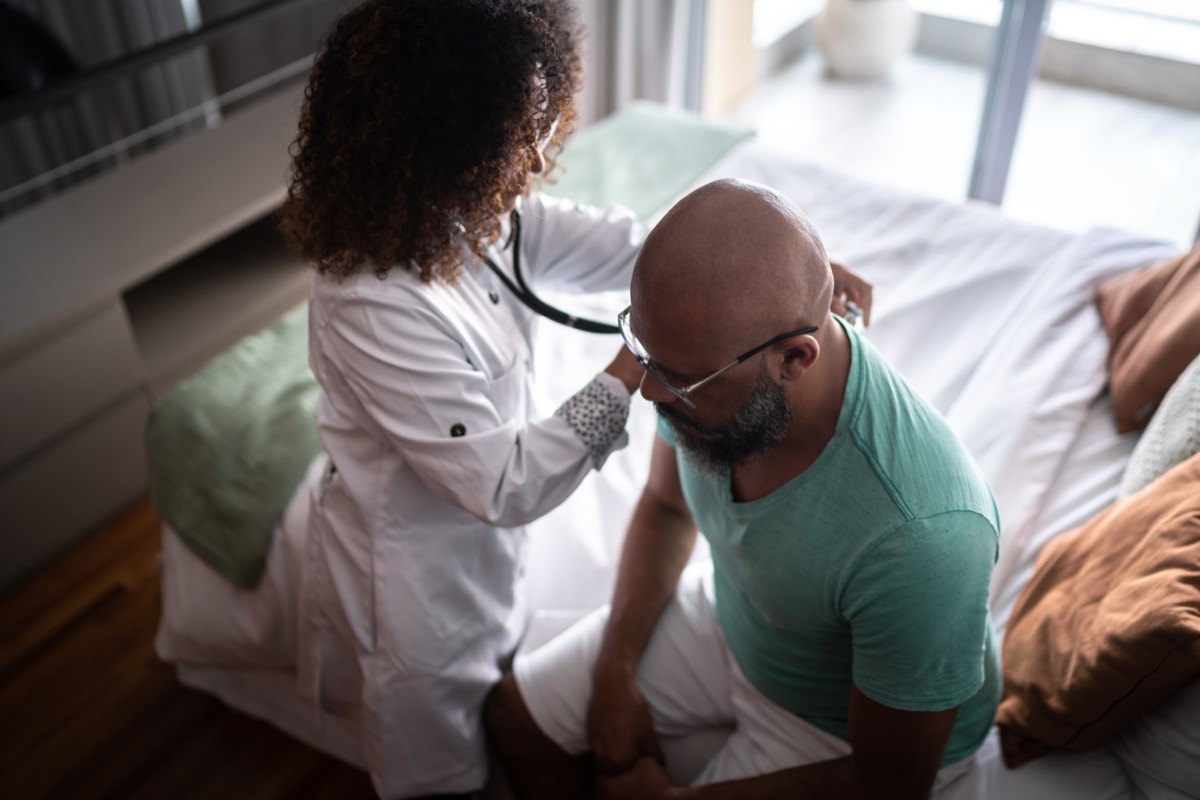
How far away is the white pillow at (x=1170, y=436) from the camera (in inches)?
52.2

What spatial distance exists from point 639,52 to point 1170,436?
95.4 inches

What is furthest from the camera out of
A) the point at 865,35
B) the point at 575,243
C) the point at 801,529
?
the point at 865,35

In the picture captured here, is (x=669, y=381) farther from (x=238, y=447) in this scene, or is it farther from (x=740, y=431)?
(x=238, y=447)

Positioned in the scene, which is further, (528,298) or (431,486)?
(528,298)

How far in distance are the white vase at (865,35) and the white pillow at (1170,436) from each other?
2.13 meters

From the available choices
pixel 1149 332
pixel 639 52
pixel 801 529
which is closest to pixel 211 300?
pixel 639 52

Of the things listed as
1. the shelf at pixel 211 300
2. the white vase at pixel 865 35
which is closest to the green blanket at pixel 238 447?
the shelf at pixel 211 300

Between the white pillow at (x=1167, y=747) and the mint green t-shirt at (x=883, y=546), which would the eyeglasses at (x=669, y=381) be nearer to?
the mint green t-shirt at (x=883, y=546)

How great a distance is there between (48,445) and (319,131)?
4.26 feet

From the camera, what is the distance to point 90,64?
258 centimetres

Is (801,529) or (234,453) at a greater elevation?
(801,529)

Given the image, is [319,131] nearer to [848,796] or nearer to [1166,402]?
[848,796]

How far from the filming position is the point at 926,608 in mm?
988

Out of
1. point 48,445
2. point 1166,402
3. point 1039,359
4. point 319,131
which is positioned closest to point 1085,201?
point 1039,359
